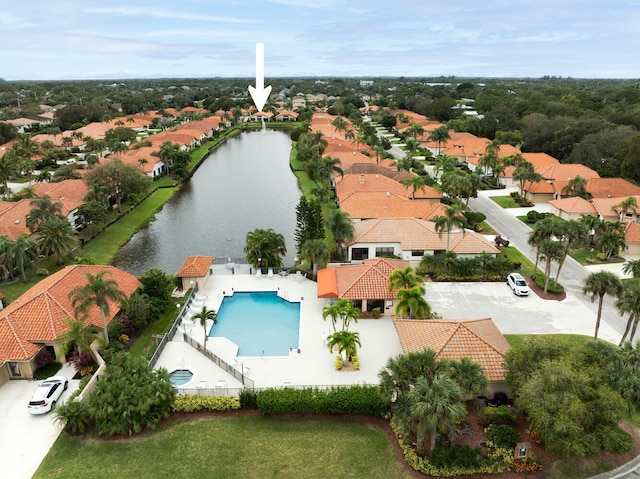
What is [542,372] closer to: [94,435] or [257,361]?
[257,361]

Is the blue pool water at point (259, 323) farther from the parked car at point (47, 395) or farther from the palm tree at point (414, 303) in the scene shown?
the parked car at point (47, 395)

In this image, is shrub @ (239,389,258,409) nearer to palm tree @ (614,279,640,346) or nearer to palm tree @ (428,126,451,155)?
palm tree @ (614,279,640,346)

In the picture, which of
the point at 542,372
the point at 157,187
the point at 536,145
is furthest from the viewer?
the point at 536,145

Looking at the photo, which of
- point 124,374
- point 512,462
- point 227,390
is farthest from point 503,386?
point 124,374

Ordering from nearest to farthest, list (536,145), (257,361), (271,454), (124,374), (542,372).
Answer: (542,372)
(271,454)
(124,374)
(257,361)
(536,145)

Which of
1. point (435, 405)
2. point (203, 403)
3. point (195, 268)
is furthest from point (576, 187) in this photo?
point (203, 403)

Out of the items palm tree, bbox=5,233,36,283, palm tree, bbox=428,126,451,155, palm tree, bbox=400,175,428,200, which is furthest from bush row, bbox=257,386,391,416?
palm tree, bbox=428,126,451,155
